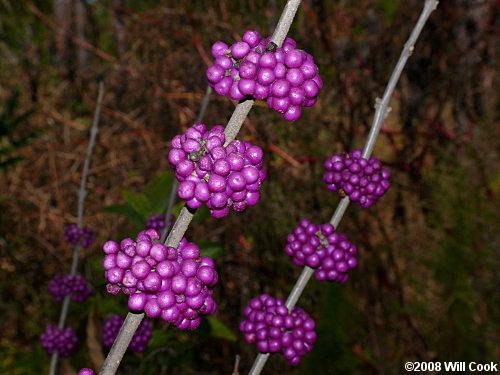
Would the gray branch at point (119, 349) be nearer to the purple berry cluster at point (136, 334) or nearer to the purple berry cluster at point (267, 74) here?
the purple berry cluster at point (267, 74)

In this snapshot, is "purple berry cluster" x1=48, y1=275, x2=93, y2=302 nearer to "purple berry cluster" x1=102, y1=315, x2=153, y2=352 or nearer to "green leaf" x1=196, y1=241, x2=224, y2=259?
"purple berry cluster" x1=102, y1=315, x2=153, y2=352

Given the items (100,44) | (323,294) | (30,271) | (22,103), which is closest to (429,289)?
(323,294)

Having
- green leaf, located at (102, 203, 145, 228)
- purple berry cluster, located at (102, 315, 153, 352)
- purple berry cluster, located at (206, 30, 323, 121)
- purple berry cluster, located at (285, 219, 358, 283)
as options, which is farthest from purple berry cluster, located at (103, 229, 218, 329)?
green leaf, located at (102, 203, 145, 228)

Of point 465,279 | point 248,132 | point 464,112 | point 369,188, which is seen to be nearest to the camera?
point 369,188

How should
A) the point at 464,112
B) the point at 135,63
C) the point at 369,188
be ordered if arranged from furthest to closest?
1. the point at 135,63
2. the point at 464,112
3. the point at 369,188

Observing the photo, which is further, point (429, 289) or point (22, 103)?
point (22, 103)

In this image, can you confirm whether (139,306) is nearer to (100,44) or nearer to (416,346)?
(416,346)

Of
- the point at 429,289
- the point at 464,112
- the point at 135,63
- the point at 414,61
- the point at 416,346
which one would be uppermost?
the point at 414,61

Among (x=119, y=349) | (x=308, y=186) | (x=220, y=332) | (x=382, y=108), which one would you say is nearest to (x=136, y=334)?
(x=220, y=332)

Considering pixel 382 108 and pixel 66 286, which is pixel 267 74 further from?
pixel 66 286
